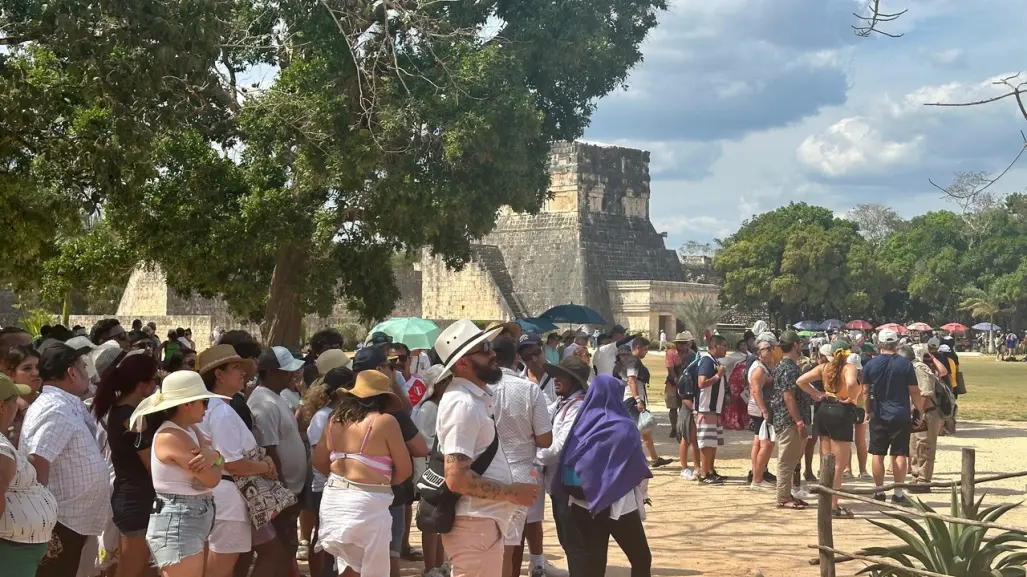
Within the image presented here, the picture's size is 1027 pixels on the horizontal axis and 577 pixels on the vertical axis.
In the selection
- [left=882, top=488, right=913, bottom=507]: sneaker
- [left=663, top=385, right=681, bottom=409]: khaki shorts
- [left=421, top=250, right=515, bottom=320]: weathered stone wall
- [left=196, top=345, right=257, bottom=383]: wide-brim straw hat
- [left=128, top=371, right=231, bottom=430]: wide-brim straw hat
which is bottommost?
[left=882, top=488, right=913, bottom=507]: sneaker

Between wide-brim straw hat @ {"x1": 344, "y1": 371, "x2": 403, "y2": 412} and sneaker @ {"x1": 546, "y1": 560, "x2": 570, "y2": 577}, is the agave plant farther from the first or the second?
wide-brim straw hat @ {"x1": 344, "y1": 371, "x2": 403, "y2": 412}

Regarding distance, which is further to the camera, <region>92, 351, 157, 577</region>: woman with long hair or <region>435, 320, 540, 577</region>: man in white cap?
<region>92, 351, 157, 577</region>: woman with long hair

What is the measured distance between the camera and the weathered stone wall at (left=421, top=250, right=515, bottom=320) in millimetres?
40812

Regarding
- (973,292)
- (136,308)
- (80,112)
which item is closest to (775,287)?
(973,292)

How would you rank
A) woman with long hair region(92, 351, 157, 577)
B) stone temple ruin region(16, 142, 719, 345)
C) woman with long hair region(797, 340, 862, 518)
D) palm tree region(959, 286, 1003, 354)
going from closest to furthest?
1. woman with long hair region(92, 351, 157, 577)
2. woman with long hair region(797, 340, 862, 518)
3. stone temple ruin region(16, 142, 719, 345)
4. palm tree region(959, 286, 1003, 354)

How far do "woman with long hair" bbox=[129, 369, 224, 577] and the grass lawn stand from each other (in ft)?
54.0

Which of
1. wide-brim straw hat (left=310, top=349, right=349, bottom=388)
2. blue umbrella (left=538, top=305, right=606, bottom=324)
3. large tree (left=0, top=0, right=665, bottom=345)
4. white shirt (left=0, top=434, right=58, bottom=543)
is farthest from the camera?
blue umbrella (left=538, top=305, right=606, bottom=324)

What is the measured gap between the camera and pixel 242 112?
46.2ft

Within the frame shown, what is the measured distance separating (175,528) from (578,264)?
42036mm

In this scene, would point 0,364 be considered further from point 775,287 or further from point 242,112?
point 775,287

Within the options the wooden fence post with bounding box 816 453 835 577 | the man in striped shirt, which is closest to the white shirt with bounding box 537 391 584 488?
the wooden fence post with bounding box 816 453 835 577

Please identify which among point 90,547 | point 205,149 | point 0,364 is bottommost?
point 90,547

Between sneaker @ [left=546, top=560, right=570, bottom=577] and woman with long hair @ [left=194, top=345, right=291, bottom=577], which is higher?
woman with long hair @ [left=194, top=345, right=291, bottom=577]

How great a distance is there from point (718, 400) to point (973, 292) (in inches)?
1950
